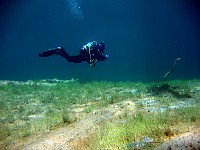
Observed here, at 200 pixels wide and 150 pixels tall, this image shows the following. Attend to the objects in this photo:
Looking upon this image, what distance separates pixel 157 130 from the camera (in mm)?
6691

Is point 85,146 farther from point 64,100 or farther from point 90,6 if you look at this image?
point 90,6

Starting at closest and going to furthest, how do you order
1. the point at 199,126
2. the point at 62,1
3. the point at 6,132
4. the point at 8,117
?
the point at 199,126, the point at 6,132, the point at 8,117, the point at 62,1

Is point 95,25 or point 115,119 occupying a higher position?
point 95,25

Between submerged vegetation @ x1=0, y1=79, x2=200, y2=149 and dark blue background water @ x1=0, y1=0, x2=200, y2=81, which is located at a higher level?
dark blue background water @ x1=0, y1=0, x2=200, y2=81

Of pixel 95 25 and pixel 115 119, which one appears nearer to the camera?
pixel 115 119

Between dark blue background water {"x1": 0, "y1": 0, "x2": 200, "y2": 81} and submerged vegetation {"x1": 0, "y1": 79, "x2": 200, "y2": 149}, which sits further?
dark blue background water {"x1": 0, "y1": 0, "x2": 200, "y2": 81}

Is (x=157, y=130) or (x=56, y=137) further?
(x=56, y=137)

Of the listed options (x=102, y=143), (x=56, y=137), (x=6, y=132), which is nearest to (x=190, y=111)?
(x=102, y=143)

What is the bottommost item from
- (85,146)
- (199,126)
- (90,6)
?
(85,146)

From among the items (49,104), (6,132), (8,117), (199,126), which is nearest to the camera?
(199,126)

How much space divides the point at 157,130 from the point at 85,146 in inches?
70.1

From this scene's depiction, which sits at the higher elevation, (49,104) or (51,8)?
(51,8)

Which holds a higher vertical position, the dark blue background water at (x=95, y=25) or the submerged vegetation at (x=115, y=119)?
the dark blue background water at (x=95, y=25)

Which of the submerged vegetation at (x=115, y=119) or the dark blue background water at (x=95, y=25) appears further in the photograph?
the dark blue background water at (x=95, y=25)
